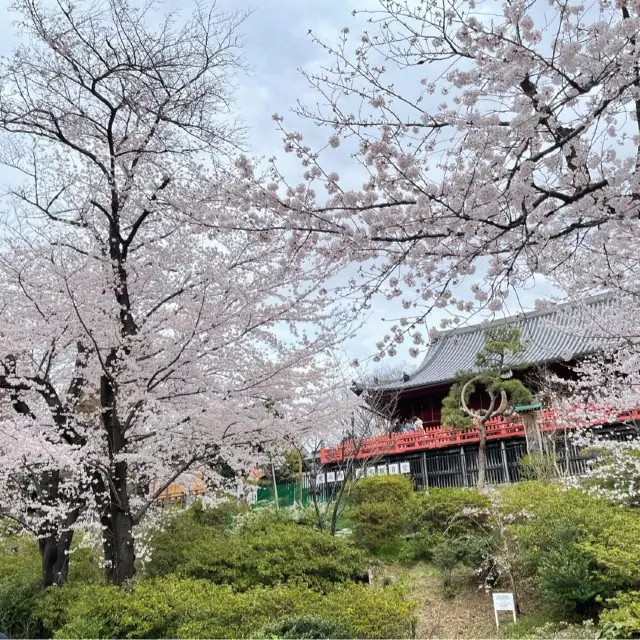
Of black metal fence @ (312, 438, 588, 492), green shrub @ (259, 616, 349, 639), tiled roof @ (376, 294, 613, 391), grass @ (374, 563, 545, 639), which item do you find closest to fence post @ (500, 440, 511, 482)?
black metal fence @ (312, 438, 588, 492)

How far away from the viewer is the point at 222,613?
5.49 meters

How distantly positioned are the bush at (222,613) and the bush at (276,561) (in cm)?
183

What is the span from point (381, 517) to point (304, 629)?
675 cm

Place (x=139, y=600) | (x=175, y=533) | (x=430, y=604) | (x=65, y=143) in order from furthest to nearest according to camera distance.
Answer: (x=175, y=533) < (x=430, y=604) < (x=65, y=143) < (x=139, y=600)

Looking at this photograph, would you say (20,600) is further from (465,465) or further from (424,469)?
(465,465)

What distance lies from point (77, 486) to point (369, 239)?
638cm

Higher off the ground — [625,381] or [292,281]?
[292,281]

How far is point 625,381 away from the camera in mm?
10000

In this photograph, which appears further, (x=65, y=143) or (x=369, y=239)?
(x=65, y=143)

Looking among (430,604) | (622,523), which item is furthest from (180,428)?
(622,523)

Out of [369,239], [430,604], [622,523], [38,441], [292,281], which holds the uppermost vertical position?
[292,281]

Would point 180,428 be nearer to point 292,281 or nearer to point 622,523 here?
point 292,281

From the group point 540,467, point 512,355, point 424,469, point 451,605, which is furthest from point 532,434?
point 451,605

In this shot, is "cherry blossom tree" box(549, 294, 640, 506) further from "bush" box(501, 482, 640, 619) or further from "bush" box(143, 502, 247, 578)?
"bush" box(143, 502, 247, 578)
